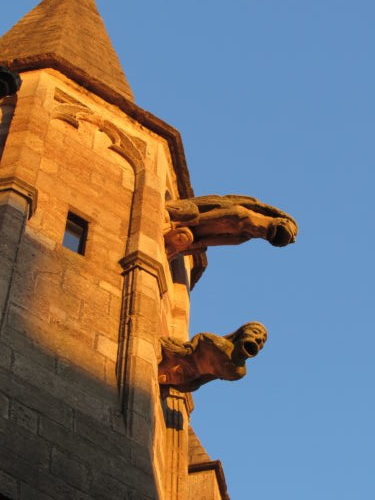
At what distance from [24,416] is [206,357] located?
10.4 ft

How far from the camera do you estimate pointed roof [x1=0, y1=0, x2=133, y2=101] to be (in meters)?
15.4

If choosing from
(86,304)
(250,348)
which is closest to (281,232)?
(250,348)

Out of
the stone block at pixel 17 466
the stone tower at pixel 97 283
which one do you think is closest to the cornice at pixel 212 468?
the stone tower at pixel 97 283

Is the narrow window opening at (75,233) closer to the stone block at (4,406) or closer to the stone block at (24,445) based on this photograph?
the stone block at (4,406)

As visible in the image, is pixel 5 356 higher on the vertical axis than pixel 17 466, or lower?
higher

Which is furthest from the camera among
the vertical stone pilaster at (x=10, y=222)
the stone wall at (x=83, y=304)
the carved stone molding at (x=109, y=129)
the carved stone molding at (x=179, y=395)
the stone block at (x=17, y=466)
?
the carved stone molding at (x=109, y=129)

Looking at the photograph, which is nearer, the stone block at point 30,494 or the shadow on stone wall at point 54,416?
the stone block at point 30,494

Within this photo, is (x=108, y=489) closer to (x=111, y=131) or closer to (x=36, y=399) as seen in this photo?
(x=36, y=399)

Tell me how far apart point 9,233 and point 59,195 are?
1.52 m

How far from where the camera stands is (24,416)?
9.75 meters

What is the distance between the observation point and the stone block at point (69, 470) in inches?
374

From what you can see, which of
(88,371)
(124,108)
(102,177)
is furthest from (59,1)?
(88,371)

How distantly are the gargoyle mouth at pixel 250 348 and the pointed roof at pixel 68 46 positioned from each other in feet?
15.8

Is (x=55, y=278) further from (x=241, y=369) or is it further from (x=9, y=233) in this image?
(x=241, y=369)
